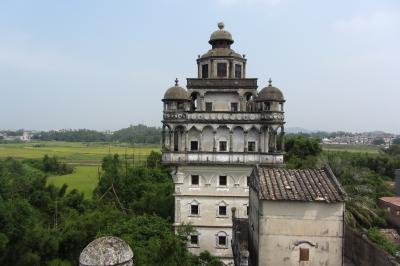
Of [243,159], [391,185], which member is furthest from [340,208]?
[391,185]

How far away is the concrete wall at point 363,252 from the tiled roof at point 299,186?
7.10 ft

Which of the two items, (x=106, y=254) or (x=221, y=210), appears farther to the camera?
(x=221, y=210)

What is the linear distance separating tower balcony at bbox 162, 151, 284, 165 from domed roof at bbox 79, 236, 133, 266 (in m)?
23.5

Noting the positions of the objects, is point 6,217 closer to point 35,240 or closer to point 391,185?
point 35,240

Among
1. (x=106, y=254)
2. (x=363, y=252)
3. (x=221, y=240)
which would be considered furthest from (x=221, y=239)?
(x=106, y=254)

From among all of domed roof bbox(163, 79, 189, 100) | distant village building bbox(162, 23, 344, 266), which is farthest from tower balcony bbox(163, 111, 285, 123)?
domed roof bbox(163, 79, 189, 100)

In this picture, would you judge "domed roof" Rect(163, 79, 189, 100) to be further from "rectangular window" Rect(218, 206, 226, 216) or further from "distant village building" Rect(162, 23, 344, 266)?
"rectangular window" Rect(218, 206, 226, 216)

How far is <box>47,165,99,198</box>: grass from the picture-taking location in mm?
66025

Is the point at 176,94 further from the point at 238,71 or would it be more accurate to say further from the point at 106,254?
the point at 106,254

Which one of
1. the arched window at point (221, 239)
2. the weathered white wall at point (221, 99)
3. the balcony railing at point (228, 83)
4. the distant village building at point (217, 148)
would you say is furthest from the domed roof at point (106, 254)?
the weathered white wall at point (221, 99)

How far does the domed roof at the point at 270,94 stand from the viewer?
1145 inches

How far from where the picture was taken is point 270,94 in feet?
95.7

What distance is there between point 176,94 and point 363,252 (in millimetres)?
18869

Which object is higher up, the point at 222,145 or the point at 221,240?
the point at 222,145
